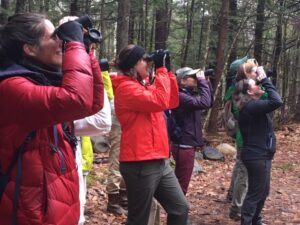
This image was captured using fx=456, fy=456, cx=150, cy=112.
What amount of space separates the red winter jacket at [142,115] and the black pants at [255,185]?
136 centimetres

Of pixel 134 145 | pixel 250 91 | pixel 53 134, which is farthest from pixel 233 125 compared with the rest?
pixel 53 134

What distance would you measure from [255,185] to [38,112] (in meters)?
3.52

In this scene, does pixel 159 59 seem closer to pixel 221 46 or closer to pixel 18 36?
pixel 18 36

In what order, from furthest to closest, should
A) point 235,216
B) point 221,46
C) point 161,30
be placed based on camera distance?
point 161,30, point 221,46, point 235,216

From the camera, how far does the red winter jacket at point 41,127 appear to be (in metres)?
2.06

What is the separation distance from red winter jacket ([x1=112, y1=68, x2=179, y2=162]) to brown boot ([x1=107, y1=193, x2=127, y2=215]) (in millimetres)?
2148

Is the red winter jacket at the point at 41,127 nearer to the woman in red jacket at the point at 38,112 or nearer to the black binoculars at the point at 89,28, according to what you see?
the woman in red jacket at the point at 38,112

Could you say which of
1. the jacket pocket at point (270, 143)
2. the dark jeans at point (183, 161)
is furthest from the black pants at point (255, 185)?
the dark jeans at point (183, 161)

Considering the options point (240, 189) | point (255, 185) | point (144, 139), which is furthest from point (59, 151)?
point (240, 189)

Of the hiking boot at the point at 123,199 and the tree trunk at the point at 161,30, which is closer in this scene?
the hiking boot at the point at 123,199

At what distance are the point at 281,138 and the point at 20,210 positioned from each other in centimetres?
1329

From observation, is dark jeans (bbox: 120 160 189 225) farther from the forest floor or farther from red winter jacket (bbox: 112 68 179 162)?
the forest floor

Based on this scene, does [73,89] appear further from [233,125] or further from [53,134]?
[233,125]

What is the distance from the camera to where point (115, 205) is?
605 cm
